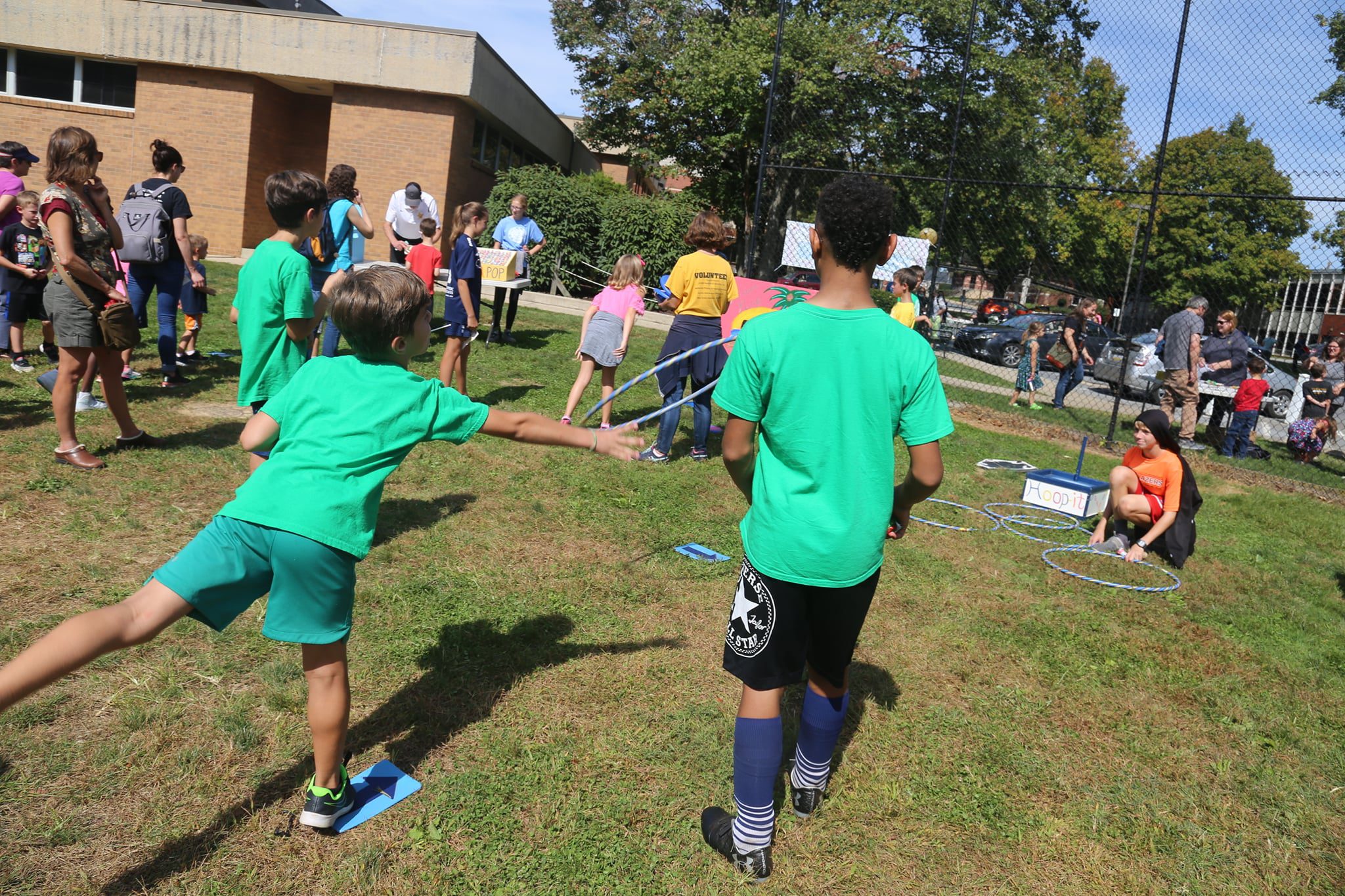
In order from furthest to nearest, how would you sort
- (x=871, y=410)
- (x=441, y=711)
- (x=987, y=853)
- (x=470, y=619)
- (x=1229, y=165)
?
(x=1229, y=165), (x=470, y=619), (x=441, y=711), (x=987, y=853), (x=871, y=410)

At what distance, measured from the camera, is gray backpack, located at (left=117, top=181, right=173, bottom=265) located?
7633 mm

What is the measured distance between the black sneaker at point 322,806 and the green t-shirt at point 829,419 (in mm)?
1505

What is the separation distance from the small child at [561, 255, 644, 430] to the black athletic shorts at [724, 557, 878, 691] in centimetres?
511

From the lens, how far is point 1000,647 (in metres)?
4.90

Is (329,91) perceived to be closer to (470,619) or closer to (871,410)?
(470,619)

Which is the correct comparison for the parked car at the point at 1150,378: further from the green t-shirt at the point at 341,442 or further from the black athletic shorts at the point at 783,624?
the green t-shirt at the point at 341,442

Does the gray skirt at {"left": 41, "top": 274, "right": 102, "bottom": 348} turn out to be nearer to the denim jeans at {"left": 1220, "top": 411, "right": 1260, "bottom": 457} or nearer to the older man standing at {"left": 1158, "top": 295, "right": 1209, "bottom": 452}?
the older man standing at {"left": 1158, "top": 295, "right": 1209, "bottom": 452}

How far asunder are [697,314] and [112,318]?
4.10 metres

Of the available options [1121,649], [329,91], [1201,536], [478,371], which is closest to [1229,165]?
[1201,536]

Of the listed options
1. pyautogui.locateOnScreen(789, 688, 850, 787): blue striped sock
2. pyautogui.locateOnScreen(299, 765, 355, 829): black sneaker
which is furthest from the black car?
pyautogui.locateOnScreen(299, 765, 355, 829): black sneaker

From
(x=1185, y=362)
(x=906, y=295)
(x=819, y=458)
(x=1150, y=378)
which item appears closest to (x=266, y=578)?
(x=819, y=458)

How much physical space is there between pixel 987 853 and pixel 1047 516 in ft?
16.5

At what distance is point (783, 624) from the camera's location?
2807 mm

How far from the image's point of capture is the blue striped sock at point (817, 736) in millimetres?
3094
